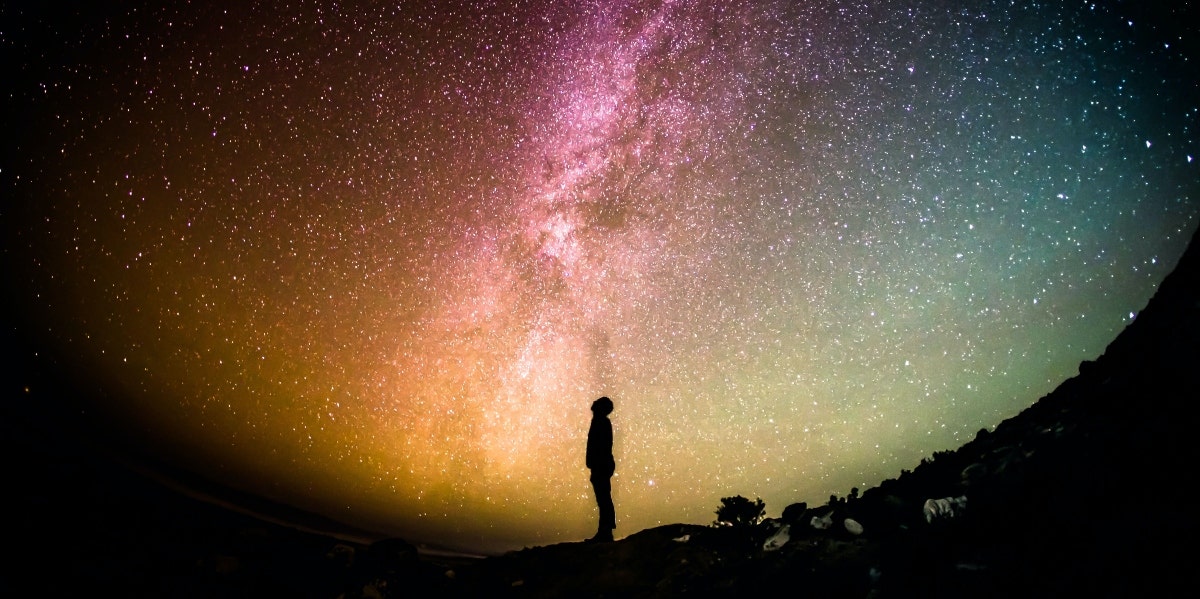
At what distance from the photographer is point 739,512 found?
4.68m

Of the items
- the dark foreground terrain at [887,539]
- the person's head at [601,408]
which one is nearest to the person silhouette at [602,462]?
the person's head at [601,408]

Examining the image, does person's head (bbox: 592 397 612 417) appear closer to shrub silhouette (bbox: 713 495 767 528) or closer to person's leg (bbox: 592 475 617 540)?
person's leg (bbox: 592 475 617 540)

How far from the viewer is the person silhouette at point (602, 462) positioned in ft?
18.4

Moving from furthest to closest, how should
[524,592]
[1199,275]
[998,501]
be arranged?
[524,592] → [1199,275] → [998,501]

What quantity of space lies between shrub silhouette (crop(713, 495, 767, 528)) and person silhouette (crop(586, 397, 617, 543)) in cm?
137

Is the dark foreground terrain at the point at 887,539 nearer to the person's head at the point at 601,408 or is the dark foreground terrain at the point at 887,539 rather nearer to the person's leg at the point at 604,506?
the person's leg at the point at 604,506

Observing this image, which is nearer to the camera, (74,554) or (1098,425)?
(1098,425)

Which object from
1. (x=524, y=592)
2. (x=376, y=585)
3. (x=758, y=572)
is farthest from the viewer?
(x=376, y=585)

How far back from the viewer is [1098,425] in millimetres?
3076

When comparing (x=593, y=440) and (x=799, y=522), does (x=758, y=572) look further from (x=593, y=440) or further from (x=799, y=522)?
(x=593, y=440)

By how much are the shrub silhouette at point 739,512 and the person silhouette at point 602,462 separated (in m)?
1.37

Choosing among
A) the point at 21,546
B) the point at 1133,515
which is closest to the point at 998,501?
the point at 1133,515

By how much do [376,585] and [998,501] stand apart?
5.17 m

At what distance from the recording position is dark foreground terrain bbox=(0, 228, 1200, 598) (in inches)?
90.6
